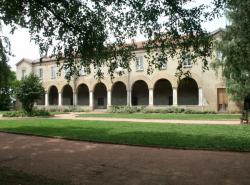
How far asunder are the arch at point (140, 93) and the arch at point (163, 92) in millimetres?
1517

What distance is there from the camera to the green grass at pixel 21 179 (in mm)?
7883

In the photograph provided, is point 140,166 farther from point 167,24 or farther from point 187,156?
point 167,24

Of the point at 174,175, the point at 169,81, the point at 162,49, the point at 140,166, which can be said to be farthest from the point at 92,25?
the point at 169,81

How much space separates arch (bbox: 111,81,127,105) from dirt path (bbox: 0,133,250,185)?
3518 cm

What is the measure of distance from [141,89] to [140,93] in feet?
1.77

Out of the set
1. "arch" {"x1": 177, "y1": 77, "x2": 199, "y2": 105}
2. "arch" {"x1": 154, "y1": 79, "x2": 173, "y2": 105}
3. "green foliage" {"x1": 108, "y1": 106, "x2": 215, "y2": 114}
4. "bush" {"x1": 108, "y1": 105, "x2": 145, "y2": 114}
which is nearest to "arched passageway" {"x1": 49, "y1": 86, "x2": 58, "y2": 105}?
"green foliage" {"x1": 108, "y1": 106, "x2": 215, "y2": 114}

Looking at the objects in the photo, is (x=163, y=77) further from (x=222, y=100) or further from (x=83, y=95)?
(x=83, y=95)

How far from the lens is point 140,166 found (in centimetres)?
980

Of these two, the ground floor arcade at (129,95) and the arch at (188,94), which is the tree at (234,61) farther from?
the arch at (188,94)

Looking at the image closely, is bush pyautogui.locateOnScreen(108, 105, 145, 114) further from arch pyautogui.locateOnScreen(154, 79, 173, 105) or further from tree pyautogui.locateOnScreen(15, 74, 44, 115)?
tree pyautogui.locateOnScreen(15, 74, 44, 115)

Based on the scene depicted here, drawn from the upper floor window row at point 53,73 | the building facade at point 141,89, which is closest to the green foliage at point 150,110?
the building facade at point 141,89

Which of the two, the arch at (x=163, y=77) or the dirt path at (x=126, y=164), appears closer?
the dirt path at (x=126, y=164)

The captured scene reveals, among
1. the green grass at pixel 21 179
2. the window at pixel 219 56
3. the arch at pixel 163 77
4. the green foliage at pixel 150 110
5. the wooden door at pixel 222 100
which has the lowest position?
the green grass at pixel 21 179

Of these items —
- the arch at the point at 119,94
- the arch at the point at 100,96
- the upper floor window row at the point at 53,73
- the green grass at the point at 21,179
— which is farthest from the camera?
the upper floor window row at the point at 53,73
